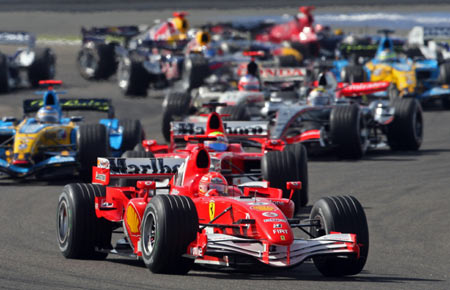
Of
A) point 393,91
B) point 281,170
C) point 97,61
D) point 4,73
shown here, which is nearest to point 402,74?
point 393,91

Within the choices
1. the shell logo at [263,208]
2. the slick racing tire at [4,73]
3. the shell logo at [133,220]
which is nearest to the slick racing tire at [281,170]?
the shell logo at [133,220]

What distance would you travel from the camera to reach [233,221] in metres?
A: 12.5

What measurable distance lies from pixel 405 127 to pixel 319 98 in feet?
6.81

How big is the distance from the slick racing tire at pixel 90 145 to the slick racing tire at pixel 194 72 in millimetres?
16633

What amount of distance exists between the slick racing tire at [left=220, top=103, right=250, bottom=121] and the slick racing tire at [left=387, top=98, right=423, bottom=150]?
3375mm

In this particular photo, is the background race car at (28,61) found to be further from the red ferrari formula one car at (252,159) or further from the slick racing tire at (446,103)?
the red ferrari formula one car at (252,159)

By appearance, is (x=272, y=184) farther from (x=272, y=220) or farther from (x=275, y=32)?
(x=275, y=32)

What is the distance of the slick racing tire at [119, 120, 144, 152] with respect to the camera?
23594 millimetres

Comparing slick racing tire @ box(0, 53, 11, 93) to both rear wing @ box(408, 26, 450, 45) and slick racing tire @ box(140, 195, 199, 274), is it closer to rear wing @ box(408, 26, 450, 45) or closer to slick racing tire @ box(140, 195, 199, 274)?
rear wing @ box(408, 26, 450, 45)

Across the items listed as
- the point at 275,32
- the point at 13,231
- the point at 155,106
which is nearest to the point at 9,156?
the point at 13,231

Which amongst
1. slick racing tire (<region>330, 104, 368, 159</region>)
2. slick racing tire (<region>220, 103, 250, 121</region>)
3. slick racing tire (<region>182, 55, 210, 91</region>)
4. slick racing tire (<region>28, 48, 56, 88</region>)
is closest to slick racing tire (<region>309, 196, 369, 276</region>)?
slick racing tire (<region>330, 104, 368, 159</region>)

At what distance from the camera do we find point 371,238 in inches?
607

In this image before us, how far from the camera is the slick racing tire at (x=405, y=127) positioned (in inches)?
1025

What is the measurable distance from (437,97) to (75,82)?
15251mm
